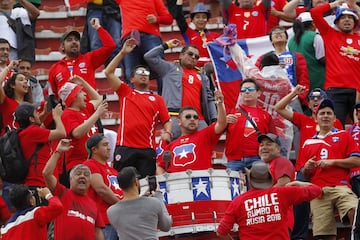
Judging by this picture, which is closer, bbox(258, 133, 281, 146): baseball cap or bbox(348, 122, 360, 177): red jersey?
bbox(258, 133, 281, 146): baseball cap

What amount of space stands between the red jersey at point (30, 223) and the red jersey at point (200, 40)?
5.79m

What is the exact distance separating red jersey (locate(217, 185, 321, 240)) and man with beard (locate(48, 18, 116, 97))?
4.32 meters

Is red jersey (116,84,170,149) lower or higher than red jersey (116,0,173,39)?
lower

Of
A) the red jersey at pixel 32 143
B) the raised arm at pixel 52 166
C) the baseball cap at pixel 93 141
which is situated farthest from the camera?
the baseball cap at pixel 93 141

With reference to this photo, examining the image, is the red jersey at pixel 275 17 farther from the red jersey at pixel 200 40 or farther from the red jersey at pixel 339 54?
the red jersey at pixel 339 54

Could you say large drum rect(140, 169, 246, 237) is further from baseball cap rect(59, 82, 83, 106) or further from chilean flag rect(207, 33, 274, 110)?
chilean flag rect(207, 33, 274, 110)

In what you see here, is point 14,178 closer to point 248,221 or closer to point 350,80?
point 248,221

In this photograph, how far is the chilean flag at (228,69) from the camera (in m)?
17.7

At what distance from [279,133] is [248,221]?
327cm

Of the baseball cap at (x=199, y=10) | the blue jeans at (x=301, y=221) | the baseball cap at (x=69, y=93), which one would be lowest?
the blue jeans at (x=301, y=221)

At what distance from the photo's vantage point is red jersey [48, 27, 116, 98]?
55.5 ft

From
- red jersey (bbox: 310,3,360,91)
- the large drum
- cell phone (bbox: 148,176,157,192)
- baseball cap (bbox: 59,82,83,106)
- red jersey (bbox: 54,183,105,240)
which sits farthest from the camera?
red jersey (bbox: 310,3,360,91)

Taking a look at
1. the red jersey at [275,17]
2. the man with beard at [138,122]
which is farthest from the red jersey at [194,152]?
the red jersey at [275,17]

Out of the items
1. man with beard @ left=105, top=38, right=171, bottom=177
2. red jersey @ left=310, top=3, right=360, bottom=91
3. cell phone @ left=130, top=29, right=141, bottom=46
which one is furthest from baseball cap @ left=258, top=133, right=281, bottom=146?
cell phone @ left=130, top=29, right=141, bottom=46
